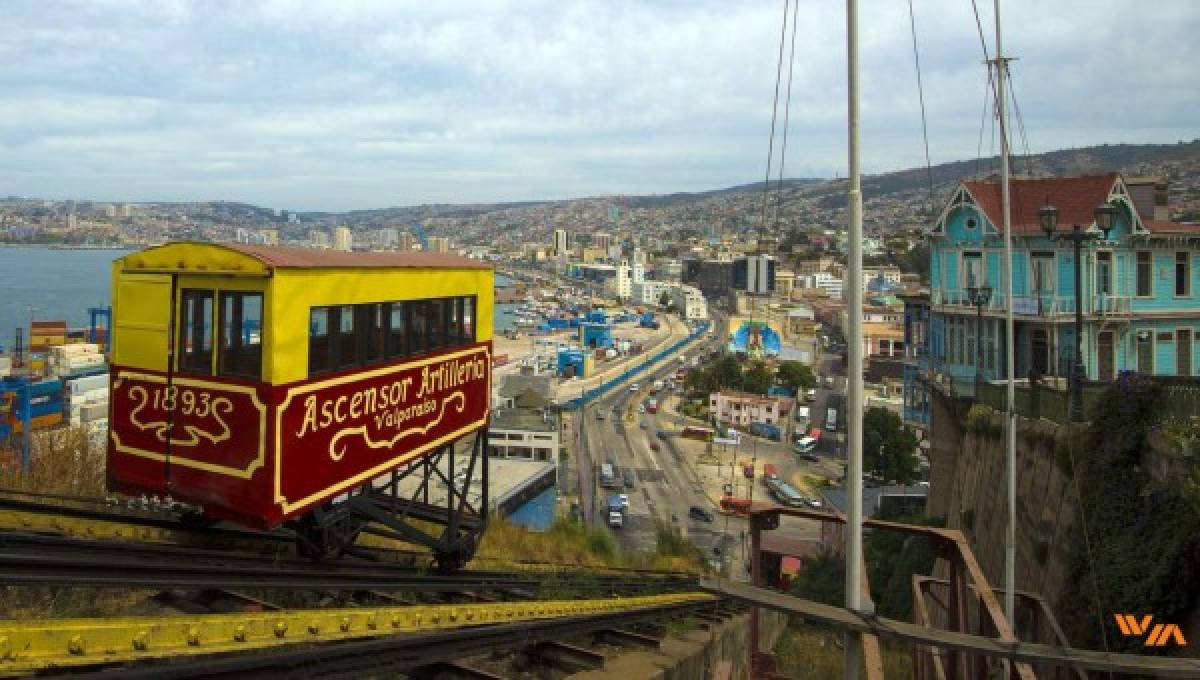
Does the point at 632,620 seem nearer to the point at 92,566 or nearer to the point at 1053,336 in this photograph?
the point at 92,566

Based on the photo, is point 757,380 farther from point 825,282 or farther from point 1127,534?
point 825,282

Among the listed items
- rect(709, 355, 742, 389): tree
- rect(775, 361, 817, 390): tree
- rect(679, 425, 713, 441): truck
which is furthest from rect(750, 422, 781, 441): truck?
rect(775, 361, 817, 390): tree

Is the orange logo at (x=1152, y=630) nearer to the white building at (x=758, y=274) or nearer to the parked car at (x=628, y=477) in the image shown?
the white building at (x=758, y=274)

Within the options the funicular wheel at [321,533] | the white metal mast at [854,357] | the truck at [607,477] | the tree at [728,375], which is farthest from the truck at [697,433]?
the white metal mast at [854,357]

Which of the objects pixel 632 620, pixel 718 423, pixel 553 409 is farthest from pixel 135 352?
pixel 718 423

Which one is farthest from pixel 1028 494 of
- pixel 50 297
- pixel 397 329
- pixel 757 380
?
pixel 50 297

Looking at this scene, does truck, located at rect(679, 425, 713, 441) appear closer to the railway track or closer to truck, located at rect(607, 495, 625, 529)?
truck, located at rect(607, 495, 625, 529)

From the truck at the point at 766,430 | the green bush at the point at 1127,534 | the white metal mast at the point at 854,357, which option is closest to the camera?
the white metal mast at the point at 854,357
